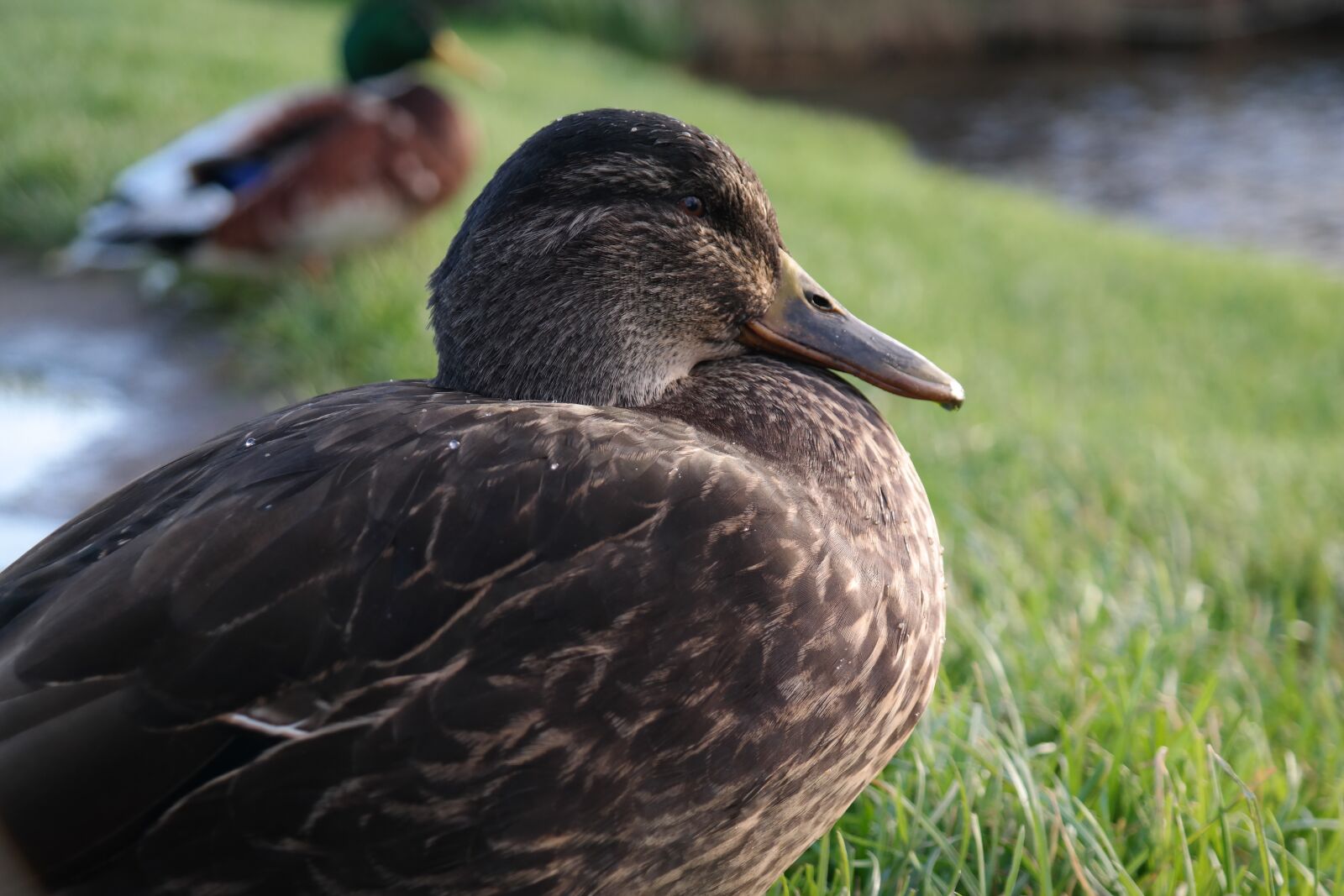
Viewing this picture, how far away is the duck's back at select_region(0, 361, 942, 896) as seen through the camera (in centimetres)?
128

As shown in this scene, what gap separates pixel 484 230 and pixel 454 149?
10.4 ft

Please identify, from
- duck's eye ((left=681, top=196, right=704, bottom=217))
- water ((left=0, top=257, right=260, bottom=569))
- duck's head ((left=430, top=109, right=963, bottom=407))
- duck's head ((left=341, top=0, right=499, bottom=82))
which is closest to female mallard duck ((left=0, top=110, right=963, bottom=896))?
duck's head ((left=430, top=109, right=963, bottom=407))

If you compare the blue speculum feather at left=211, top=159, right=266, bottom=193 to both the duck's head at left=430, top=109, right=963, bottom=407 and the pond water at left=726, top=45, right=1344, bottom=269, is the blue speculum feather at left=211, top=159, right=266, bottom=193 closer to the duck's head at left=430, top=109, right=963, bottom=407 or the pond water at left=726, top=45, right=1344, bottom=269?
the duck's head at left=430, top=109, right=963, bottom=407

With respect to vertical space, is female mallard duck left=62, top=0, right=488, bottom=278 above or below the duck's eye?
below

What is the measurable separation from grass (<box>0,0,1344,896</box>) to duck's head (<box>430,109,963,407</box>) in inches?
25.7

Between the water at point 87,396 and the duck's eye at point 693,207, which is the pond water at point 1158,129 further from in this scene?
the duck's eye at point 693,207

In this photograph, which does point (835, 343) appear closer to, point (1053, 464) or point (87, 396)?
point (1053, 464)

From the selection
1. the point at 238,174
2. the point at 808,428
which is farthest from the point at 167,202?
the point at 808,428

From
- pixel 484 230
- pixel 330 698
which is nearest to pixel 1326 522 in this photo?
pixel 484 230

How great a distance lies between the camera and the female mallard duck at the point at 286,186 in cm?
435

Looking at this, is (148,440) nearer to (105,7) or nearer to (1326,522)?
(1326,522)

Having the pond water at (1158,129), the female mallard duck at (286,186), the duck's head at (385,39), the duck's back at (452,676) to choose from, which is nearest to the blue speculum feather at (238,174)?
the female mallard duck at (286,186)

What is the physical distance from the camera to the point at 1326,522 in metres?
3.54

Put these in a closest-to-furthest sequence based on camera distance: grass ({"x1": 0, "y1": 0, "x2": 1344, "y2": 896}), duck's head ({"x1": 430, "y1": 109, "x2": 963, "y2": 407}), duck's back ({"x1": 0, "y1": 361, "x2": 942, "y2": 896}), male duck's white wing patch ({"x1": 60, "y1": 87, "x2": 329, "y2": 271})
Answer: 1. duck's back ({"x1": 0, "y1": 361, "x2": 942, "y2": 896})
2. duck's head ({"x1": 430, "y1": 109, "x2": 963, "y2": 407})
3. grass ({"x1": 0, "y1": 0, "x2": 1344, "y2": 896})
4. male duck's white wing patch ({"x1": 60, "y1": 87, "x2": 329, "y2": 271})
